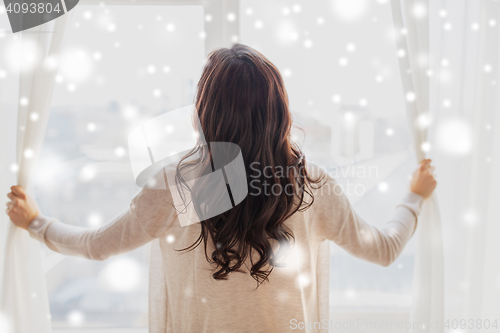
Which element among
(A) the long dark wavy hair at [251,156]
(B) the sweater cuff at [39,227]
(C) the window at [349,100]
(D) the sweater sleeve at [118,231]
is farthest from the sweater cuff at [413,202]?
(B) the sweater cuff at [39,227]

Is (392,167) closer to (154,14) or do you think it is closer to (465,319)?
(465,319)

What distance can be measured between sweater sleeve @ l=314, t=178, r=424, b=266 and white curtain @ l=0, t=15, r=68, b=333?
36.2 inches

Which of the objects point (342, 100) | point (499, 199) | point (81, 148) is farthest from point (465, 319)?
point (81, 148)

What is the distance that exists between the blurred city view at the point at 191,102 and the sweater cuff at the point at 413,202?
12 centimetres

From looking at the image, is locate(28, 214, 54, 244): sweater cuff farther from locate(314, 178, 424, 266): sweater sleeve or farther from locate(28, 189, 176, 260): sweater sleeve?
locate(314, 178, 424, 266): sweater sleeve

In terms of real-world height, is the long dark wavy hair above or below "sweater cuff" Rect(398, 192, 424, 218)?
above

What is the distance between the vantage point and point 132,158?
1.07 metres

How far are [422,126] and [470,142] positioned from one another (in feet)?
0.66

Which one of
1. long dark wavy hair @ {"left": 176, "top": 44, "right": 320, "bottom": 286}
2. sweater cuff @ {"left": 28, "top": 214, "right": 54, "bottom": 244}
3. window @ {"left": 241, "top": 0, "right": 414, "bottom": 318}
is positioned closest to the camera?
long dark wavy hair @ {"left": 176, "top": 44, "right": 320, "bottom": 286}

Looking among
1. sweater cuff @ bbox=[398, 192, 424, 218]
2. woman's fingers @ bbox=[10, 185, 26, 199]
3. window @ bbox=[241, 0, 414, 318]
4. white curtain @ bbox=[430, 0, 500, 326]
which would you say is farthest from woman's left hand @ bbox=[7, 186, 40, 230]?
white curtain @ bbox=[430, 0, 500, 326]

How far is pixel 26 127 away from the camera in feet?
3.17

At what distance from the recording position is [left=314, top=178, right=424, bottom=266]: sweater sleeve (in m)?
Answer: 0.76

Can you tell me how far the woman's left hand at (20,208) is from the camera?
95 centimetres

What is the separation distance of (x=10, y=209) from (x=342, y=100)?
1.18 m
